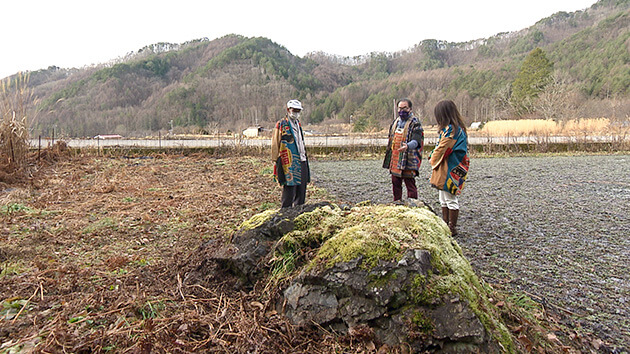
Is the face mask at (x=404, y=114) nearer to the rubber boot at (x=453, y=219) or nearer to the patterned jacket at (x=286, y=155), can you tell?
the rubber boot at (x=453, y=219)

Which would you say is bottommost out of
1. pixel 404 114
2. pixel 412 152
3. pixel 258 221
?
pixel 258 221

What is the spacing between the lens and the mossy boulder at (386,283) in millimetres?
1628

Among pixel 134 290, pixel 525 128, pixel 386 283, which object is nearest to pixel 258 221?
pixel 134 290

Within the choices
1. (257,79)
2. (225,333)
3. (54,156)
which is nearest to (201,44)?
(257,79)

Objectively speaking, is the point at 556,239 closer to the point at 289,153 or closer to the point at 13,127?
the point at 289,153

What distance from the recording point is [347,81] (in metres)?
140

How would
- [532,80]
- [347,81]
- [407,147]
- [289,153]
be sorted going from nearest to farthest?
[289,153] → [407,147] → [532,80] → [347,81]

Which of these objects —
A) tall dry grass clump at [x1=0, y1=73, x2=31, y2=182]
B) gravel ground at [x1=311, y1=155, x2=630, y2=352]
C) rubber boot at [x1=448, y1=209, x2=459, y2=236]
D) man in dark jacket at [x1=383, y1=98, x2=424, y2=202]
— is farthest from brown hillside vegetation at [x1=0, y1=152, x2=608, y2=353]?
man in dark jacket at [x1=383, y1=98, x2=424, y2=202]

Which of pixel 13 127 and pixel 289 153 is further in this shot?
pixel 13 127

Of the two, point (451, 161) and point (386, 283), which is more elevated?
point (451, 161)

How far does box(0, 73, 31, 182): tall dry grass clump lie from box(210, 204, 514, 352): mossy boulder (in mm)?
6855

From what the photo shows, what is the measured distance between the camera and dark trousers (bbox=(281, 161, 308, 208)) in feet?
14.5

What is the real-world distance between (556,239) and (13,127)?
30.0ft

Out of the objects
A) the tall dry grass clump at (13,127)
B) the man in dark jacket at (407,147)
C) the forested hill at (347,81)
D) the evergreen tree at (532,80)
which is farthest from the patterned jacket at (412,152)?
the evergreen tree at (532,80)
